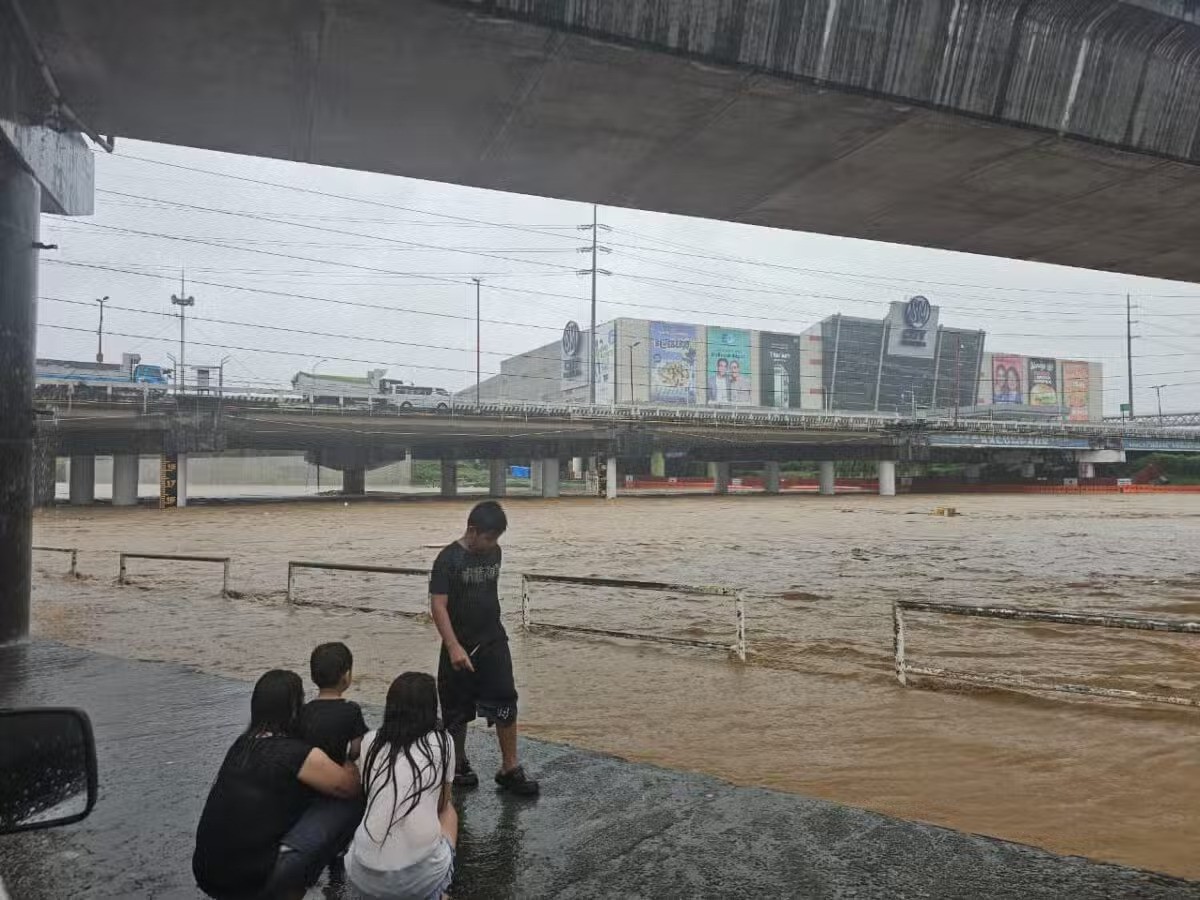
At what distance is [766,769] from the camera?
19.6 feet

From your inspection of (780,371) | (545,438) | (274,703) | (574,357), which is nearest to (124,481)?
(545,438)

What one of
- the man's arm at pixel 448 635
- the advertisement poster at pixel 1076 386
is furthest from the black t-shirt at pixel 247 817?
the advertisement poster at pixel 1076 386

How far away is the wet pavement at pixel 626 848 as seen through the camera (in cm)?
382

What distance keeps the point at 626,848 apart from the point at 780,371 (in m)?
125

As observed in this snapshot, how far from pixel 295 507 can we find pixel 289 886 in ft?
173

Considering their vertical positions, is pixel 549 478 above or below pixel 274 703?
above

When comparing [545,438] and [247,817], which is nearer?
[247,817]

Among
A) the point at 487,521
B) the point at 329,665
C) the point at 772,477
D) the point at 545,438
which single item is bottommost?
the point at 329,665

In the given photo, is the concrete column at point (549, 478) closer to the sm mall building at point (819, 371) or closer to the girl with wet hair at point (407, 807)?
the sm mall building at point (819, 371)

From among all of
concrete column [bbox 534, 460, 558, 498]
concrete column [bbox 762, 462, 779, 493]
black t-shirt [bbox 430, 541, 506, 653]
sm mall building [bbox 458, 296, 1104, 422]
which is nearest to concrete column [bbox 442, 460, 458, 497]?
concrete column [bbox 534, 460, 558, 498]

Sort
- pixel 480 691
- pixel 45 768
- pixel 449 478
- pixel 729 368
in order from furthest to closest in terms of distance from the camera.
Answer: pixel 729 368 → pixel 449 478 → pixel 480 691 → pixel 45 768

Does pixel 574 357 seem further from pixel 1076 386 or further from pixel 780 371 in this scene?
pixel 1076 386

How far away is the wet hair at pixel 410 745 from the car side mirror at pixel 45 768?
130 centimetres

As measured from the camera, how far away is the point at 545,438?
6469cm
